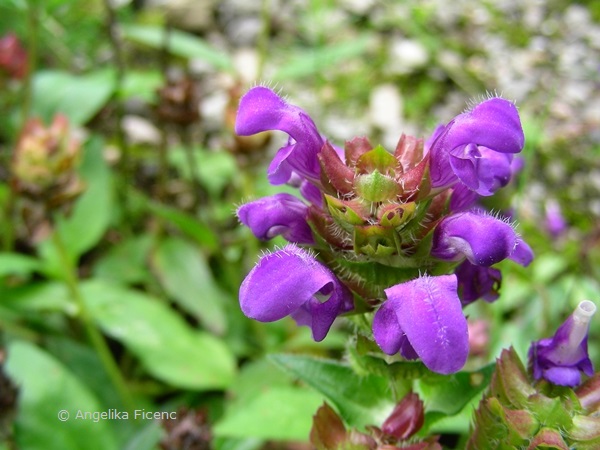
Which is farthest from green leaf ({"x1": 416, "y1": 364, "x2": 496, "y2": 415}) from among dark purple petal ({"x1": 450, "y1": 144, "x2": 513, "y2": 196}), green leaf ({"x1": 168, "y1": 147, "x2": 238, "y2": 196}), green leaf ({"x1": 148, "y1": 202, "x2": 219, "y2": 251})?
green leaf ({"x1": 168, "y1": 147, "x2": 238, "y2": 196})

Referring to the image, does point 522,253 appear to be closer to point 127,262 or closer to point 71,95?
point 127,262

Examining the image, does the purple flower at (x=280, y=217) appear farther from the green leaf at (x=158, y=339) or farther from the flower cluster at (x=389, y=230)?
the green leaf at (x=158, y=339)

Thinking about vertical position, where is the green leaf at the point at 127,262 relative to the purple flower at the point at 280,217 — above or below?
below

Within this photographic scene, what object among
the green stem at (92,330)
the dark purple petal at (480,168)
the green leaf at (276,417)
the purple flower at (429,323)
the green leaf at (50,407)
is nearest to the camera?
the purple flower at (429,323)

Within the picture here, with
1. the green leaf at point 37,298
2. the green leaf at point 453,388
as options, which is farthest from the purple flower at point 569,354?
the green leaf at point 37,298

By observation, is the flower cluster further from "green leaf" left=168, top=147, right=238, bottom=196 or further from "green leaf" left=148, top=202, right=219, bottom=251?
"green leaf" left=168, top=147, right=238, bottom=196

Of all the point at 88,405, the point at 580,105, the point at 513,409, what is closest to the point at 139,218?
the point at 88,405
